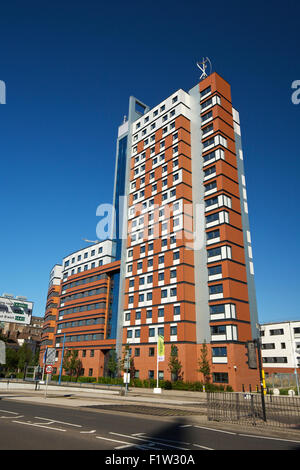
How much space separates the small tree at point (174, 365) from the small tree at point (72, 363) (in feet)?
82.0

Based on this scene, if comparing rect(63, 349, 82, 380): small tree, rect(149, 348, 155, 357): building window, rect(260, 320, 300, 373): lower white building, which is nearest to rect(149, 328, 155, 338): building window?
rect(149, 348, 155, 357): building window

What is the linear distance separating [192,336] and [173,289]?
25.0 ft

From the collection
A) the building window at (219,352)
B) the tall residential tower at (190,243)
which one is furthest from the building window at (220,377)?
the building window at (219,352)

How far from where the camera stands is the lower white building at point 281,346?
6544cm

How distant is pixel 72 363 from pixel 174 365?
1068 inches

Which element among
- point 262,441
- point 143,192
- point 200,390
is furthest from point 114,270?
point 262,441

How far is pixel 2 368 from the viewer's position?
89875 millimetres

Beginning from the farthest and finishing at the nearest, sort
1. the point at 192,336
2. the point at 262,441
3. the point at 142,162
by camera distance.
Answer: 1. the point at 142,162
2. the point at 192,336
3. the point at 262,441

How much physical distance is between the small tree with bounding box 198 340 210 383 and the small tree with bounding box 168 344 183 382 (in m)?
2.97

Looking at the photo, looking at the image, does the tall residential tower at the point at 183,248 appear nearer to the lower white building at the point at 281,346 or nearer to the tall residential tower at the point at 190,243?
the tall residential tower at the point at 190,243

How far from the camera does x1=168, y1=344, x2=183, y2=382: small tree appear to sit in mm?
45750

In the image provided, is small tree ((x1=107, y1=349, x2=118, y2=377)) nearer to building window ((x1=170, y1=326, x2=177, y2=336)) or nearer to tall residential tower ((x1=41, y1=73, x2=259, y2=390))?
tall residential tower ((x1=41, y1=73, x2=259, y2=390))

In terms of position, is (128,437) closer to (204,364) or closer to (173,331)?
(204,364)
